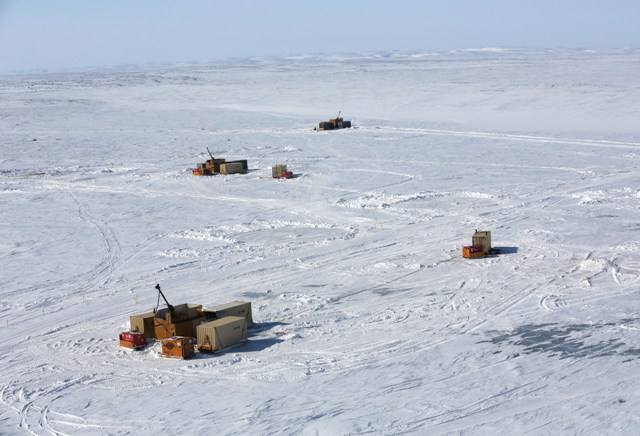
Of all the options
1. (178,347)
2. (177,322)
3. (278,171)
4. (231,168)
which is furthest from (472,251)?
(231,168)

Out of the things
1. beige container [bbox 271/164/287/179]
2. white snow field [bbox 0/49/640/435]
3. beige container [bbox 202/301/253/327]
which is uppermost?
beige container [bbox 271/164/287/179]

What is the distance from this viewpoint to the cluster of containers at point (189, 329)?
50.2 feet

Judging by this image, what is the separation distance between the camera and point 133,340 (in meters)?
15.7

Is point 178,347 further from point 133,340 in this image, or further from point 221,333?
point 133,340

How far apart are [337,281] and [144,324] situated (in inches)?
210

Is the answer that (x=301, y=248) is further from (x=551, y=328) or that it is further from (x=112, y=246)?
(x=551, y=328)

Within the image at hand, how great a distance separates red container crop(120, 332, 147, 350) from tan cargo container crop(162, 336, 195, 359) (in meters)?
0.62

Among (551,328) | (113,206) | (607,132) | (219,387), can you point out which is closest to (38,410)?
A: (219,387)

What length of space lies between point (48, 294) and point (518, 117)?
39.1 m

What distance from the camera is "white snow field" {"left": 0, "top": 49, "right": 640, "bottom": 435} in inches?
512

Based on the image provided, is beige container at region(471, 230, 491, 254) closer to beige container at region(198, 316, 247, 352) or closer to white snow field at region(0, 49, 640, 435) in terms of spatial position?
white snow field at region(0, 49, 640, 435)

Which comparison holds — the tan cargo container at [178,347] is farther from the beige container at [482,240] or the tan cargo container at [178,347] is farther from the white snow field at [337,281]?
the beige container at [482,240]

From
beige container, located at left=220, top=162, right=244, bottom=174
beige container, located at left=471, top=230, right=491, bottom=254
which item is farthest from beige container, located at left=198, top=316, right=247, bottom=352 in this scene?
beige container, located at left=220, top=162, right=244, bottom=174

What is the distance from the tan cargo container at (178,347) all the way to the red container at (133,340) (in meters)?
0.62
